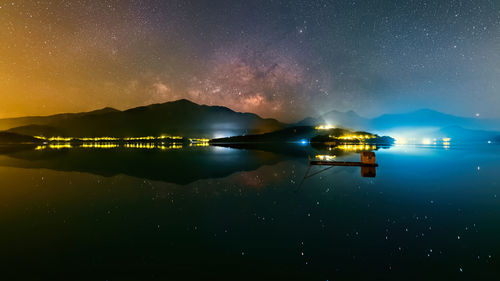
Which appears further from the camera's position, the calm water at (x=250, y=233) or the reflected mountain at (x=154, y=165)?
the reflected mountain at (x=154, y=165)

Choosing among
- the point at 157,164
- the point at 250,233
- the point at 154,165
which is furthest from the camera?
the point at 157,164

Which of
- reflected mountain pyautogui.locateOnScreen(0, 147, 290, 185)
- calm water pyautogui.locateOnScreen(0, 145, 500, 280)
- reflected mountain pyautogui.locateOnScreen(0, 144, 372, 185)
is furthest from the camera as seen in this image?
reflected mountain pyautogui.locateOnScreen(0, 144, 372, 185)

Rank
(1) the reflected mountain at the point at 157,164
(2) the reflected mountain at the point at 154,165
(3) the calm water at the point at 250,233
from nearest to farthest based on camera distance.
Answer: (3) the calm water at the point at 250,233, (2) the reflected mountain at the point at 154,165, (1) the reflected mountain at the point at 157,164

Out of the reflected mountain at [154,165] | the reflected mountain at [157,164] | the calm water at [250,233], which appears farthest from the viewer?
the reflected mountain at [157,164]

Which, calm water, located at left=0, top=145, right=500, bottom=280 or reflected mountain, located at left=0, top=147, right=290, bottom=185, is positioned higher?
reflected mountain, located at left=0, top=147, right=290, bottom=185

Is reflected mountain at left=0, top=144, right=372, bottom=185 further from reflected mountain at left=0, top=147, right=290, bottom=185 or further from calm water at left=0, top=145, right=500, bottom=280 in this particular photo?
calm water at left=0, top=145, right=500, bottom=280

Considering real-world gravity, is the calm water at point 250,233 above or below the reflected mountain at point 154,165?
below

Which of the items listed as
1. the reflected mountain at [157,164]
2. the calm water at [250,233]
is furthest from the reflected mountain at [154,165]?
the calm water at [250,233]

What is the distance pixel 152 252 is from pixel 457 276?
1040 cm

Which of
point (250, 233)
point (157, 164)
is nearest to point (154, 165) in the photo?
point (157, 164)

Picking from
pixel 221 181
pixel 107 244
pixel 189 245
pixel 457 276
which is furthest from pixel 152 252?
pixel 221 181

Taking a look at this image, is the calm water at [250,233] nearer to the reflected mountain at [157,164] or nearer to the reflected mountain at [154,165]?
the reflected mountain at [154,165]

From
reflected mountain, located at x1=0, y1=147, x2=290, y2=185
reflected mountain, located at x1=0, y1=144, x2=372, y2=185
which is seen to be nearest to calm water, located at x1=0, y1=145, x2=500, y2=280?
reflected mountain, located at x1=0, y1=147, x2=290, y2=185

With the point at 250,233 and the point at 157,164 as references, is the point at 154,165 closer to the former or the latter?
the point at 157,164
